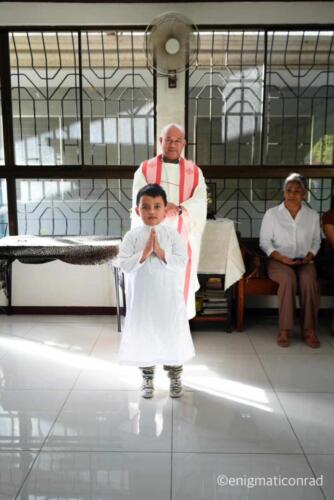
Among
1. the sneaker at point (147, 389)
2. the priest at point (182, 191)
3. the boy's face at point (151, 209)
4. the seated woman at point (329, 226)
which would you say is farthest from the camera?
the seated woman at point (329, 226)

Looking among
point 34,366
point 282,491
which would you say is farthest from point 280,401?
point 34,366

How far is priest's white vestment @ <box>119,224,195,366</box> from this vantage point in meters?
2.32

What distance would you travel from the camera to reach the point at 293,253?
3506 mm

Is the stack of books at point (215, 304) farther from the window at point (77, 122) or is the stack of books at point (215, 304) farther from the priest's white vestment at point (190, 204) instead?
the window at point (77, 122)

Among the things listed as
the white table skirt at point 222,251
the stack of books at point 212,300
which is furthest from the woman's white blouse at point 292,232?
the stack of books at point 212,300

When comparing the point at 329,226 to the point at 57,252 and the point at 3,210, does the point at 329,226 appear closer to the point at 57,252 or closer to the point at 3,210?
the point at 57,252

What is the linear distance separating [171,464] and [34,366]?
1358mm

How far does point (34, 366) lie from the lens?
2908 millimetres

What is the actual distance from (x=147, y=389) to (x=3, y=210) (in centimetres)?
246

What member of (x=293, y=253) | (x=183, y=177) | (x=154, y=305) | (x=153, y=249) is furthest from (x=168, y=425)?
(x=293, y=253)

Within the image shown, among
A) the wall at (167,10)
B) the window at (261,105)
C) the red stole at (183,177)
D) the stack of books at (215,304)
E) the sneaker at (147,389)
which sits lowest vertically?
the sneaker at (147,389)

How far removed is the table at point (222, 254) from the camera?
3479mm

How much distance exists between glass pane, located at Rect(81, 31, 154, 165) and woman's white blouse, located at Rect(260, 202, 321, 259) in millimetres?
1303

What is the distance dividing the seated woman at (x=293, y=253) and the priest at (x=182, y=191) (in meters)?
0.81
